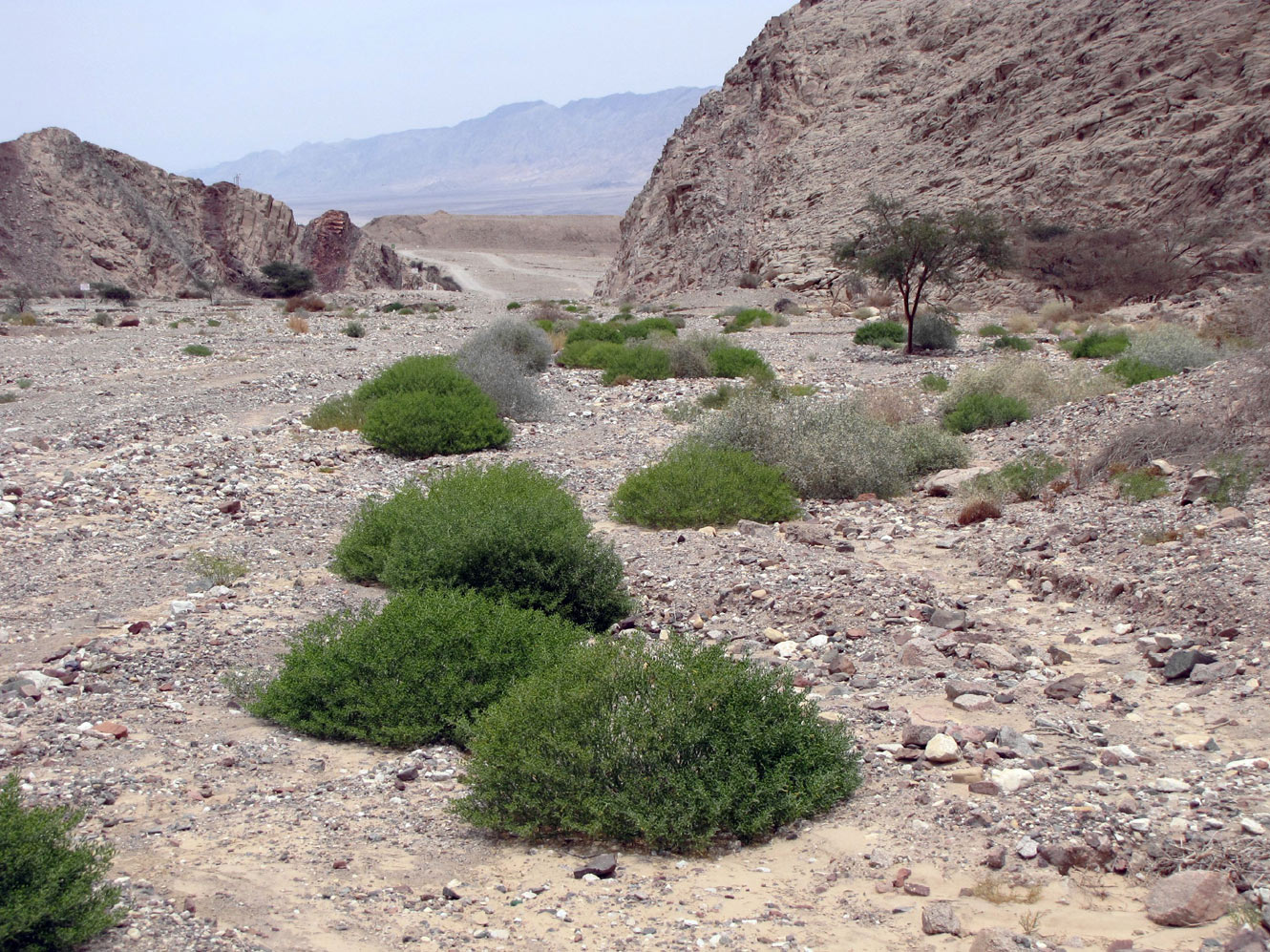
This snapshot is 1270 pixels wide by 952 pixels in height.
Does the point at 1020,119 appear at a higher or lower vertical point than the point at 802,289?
higher

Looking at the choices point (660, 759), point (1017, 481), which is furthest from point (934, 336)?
point (660, 759)

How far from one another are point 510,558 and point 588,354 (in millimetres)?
14163

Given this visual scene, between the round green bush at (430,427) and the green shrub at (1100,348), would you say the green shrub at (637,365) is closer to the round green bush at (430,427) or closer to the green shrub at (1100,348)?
the round green bush at (430,427)

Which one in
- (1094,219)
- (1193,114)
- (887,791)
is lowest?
(887,791)

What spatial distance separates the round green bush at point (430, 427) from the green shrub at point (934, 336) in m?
12.4

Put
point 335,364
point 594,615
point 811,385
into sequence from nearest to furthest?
point 594,615, point 811,385, point 335,364

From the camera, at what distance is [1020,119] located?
3556cm

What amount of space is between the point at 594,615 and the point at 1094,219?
3021cm

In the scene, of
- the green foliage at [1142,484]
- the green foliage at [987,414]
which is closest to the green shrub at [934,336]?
the green foliage at [987,414]

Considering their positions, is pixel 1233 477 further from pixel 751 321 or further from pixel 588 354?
pixel 751 321

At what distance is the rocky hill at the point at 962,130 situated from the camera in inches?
1222

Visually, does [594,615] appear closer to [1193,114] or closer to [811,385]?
[811,385]

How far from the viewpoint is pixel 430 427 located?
1223 cm

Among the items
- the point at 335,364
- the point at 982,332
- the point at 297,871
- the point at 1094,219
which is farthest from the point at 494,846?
the point at 1094,219
